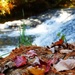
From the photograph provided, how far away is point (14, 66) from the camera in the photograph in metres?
1.78

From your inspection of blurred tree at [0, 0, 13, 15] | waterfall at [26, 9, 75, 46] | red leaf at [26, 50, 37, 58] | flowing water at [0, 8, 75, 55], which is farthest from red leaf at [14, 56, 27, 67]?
blurred tree at [0, 0, 13, 15]

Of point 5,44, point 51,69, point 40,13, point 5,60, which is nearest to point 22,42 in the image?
point 5,60

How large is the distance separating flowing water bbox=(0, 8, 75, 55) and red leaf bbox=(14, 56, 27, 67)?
560 centimetres

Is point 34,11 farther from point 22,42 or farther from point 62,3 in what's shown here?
point 22,42

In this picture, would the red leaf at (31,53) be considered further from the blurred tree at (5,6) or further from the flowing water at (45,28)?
the blurred tree at (5,6)

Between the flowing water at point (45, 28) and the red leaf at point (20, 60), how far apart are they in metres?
5.60

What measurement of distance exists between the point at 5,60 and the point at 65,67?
0.45m

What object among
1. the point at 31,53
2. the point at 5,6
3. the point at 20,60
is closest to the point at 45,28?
the point at 5,6

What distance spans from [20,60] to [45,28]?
8559 mm

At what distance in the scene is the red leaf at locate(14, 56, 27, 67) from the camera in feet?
5.82

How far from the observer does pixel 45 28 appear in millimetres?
10352

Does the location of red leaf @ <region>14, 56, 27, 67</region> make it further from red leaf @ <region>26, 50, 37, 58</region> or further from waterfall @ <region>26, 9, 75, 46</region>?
waterfall @ <region>26, 9, 75, 46</region>

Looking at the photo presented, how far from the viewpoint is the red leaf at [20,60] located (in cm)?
177

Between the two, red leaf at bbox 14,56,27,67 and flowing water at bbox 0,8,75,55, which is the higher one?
red leaf at bbox 14,56,27,67
